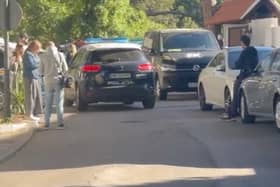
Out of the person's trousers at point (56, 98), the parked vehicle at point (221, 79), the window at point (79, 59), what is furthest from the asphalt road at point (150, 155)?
the window at point (79, 59)

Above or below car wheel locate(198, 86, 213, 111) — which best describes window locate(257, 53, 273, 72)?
above

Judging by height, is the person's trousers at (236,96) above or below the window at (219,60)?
below

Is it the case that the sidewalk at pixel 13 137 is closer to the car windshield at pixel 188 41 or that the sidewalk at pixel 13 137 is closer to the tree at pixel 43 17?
the car windshield at pixel 188 41

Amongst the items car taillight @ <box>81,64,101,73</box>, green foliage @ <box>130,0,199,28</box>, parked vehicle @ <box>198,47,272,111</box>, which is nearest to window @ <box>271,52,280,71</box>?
parked vehicle @ <box>198,47,272,111</box>

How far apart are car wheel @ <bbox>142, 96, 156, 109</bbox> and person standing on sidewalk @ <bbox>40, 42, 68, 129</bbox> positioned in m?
4.96

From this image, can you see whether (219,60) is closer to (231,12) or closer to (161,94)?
(161,94)

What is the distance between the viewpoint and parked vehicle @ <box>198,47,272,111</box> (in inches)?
795

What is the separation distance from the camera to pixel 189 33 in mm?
27984

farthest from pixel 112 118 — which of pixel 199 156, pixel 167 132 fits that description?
pixel 199 156

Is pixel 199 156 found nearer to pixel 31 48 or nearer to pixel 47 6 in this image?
pixel 31 48

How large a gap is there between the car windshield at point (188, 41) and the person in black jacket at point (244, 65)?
27.9 feet

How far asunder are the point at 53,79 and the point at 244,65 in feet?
12.2

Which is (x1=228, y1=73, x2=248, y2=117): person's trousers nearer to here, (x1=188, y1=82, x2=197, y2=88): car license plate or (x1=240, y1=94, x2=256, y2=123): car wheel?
(x1=240, y1=94, x2=256, y2=123): car wheel

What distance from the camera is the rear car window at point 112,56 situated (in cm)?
2303
